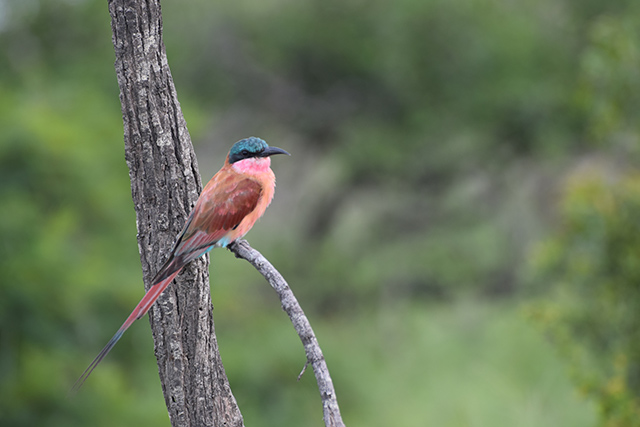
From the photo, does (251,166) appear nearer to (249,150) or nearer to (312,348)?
(249,150)

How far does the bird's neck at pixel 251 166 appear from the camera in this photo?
3152 millimetres

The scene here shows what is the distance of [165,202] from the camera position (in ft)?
8.45

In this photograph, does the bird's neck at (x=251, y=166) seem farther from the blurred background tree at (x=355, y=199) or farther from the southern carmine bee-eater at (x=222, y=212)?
the blurred background tree at (x=355, y=199)

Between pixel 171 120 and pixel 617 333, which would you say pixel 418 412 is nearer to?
pixel 617 333

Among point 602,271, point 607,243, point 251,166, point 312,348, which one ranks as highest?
point 607,243

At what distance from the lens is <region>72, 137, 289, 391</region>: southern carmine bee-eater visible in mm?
2453

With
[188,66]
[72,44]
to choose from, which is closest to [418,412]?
[188,66]

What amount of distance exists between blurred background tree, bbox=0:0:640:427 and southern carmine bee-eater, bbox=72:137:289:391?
464 cm

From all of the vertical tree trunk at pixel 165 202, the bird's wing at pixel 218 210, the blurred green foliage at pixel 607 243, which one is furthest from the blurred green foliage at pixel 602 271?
the vertical tree trunk at pixel 165 202

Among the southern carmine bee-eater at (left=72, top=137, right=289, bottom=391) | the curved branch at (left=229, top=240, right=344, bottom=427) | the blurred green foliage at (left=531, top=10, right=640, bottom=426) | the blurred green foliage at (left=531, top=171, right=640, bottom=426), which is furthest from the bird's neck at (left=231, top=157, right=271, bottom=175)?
the blurred green foliage at (left=531, top=10, right=640, bottom=426)

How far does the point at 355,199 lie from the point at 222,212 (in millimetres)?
15925

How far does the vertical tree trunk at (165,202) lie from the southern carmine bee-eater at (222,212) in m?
0.08

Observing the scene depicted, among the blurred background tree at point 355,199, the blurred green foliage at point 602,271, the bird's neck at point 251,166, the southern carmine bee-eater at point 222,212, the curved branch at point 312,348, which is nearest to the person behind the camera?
the curved branch at point 312,348

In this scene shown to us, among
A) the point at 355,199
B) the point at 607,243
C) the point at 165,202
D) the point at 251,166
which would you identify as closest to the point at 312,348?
the point at 165,202
